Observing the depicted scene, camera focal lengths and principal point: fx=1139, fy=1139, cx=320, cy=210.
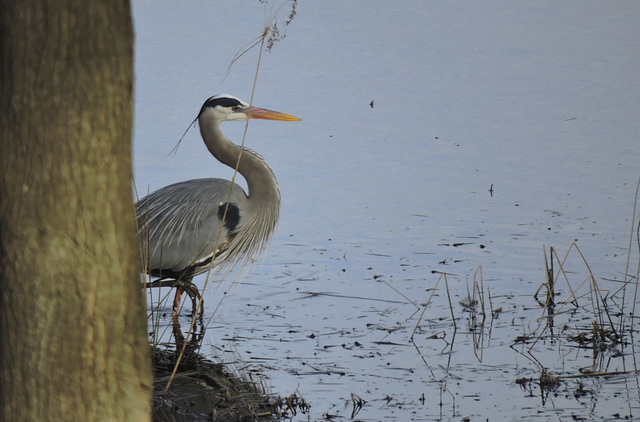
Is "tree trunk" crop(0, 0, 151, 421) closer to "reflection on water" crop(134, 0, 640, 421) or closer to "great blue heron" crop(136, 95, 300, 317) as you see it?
"reflection on water" crop(134, 0, 640, 421)

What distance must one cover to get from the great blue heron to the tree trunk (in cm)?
360

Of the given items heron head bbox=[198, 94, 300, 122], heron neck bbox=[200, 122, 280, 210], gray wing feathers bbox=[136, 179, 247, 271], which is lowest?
gray wing feathers bbox=[136, 179, 247, 271]

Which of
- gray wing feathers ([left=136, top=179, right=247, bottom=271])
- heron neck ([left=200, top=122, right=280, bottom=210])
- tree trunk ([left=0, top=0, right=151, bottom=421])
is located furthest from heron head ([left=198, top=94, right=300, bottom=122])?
tree trunk ([left=0, top=0, right=151, bottom=421])

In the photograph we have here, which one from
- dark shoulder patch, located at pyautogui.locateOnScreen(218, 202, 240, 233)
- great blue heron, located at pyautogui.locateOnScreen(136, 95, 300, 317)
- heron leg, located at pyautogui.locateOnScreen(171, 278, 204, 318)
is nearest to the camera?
heron leg, located at pyautogui.locateOnScreen(171, 278, 204, 318)

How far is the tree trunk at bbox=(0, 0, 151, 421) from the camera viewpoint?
3230mm

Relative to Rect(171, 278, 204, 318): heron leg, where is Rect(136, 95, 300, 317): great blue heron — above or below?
above

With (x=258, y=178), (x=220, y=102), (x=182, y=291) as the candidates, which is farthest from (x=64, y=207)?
(x=220, y=102)

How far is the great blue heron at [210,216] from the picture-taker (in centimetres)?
726

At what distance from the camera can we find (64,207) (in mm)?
3256

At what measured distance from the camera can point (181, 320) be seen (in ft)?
23.2

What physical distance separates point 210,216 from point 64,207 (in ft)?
13.5

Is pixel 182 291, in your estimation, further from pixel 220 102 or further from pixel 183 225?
pixel 220 102

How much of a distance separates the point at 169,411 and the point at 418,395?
122cm

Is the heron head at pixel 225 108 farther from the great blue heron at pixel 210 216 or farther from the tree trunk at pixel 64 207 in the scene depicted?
the tree trunk at pixel 64 207
